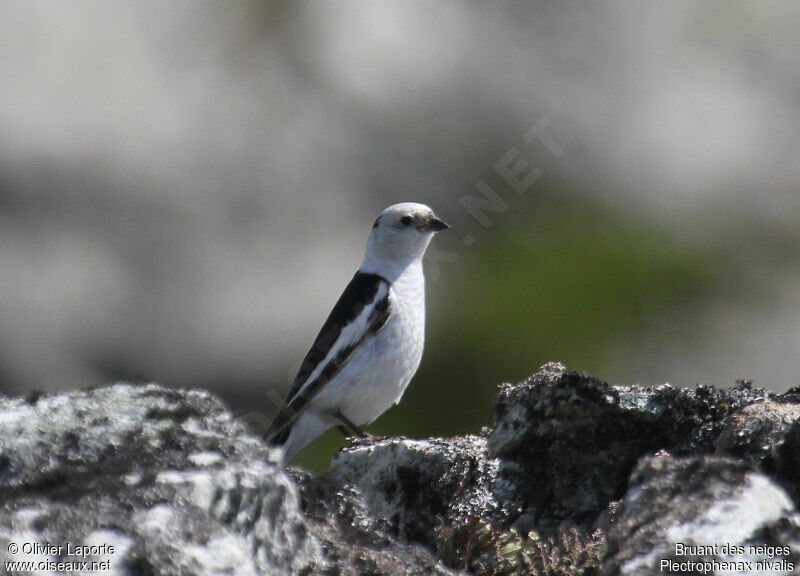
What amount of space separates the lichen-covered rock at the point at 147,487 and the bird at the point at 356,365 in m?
3.70

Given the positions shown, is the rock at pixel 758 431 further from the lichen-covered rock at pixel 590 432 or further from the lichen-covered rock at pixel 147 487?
the lichen-covered rock at pixel 147 487

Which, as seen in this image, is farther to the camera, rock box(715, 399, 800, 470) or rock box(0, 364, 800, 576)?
rock box(715, 399, 800, 470)

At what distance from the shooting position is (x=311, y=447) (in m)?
10.0

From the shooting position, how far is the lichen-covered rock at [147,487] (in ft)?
9.37

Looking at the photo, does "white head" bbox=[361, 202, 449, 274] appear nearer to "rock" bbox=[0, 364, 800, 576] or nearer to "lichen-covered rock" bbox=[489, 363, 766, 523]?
"rock" bbox=[0, 364, 800, 576]

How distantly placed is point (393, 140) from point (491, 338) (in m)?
3.30

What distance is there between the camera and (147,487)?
3.02m

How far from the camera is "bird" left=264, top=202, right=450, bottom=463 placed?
23.9ft

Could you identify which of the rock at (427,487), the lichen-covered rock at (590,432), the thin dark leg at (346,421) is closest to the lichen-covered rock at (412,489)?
the rock at (427,487)

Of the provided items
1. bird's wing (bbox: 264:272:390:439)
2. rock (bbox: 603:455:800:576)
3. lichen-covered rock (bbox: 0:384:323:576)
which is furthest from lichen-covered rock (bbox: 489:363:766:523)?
bird's wing (bbox: 264:272:390:439)

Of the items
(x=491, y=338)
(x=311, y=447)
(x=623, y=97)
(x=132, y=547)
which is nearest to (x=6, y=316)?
(x=311, y=447)

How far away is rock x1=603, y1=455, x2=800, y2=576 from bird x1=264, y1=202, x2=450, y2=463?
409 cm

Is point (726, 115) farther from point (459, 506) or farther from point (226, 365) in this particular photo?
point (459, 506)

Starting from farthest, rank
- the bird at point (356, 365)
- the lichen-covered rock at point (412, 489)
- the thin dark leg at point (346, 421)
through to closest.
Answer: the thin dark leg at point (346, 421)
the bird at point (356, 365)
the lichen-covered rock at point (412, 489)
